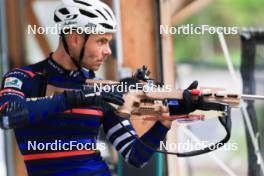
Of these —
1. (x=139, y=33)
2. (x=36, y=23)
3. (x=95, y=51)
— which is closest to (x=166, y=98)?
(x=95, y=51)

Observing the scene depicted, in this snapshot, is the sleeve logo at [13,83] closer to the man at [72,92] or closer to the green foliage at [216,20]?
the man at [72,92]

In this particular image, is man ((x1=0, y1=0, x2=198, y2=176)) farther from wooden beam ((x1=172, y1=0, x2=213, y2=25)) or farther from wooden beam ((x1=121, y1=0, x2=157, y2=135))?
wooden beam ((x1=172, y1=0, x2=213, y2=25))

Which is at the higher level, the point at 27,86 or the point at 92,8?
the point at 92,8

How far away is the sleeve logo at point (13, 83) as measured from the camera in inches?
96.7

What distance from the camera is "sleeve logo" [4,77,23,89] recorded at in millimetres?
2457

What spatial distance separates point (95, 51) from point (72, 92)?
9.1 inches

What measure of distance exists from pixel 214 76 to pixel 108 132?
20.4 ft

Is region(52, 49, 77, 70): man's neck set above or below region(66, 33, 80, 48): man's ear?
below

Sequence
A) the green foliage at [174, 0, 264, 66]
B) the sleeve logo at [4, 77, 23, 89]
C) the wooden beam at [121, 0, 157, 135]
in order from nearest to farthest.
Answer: the sleeve logo at [4, 77, 23, 89], the wooden beam at [121, 0, 157, 135], the green foliage at [174, 0, 264, 66]

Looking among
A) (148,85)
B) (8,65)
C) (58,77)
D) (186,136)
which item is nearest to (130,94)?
(148,85)

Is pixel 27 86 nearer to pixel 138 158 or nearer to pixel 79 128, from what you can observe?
pixel 79 128

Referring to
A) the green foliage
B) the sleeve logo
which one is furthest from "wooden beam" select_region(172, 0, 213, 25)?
the green foliage

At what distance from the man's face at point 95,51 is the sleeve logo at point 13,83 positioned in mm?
244

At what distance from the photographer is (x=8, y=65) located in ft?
15.9
